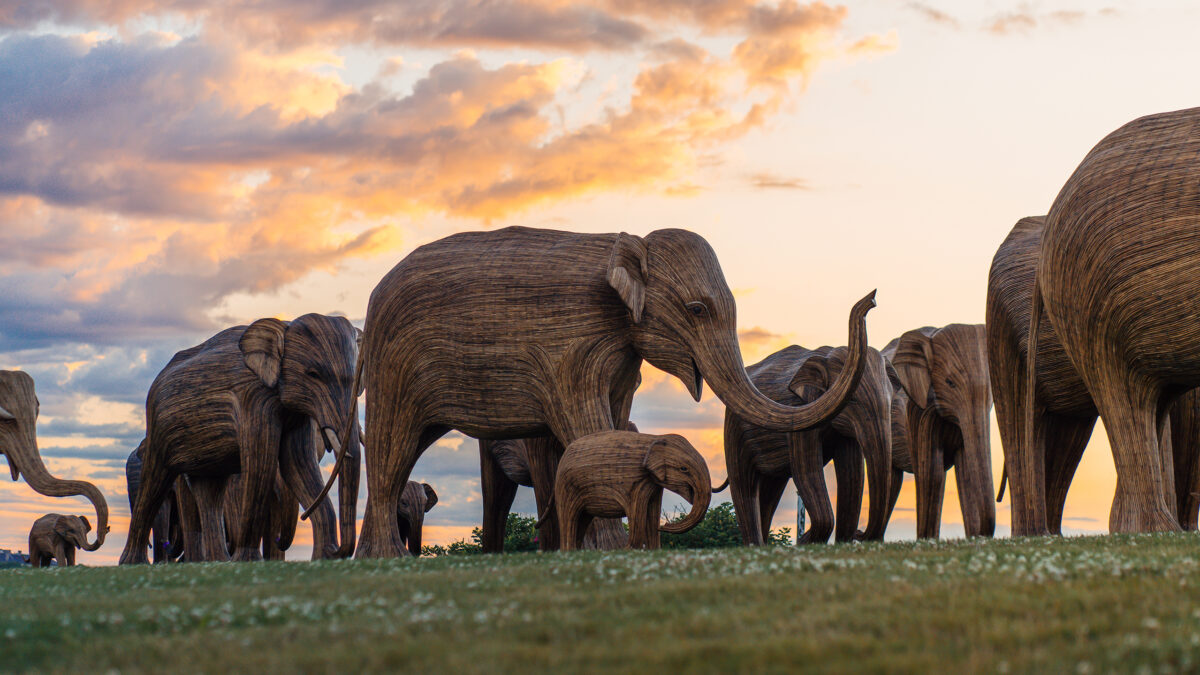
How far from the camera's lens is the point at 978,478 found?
18.1 m

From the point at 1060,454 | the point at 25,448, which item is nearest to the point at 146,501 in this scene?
the point at 25,448

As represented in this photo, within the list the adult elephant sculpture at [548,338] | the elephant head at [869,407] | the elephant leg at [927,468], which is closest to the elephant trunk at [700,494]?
the adult elephant sculpture at [548,338]

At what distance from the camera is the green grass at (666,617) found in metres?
5.49

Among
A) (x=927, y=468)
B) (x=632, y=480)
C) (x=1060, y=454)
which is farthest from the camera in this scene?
(x=927, y=468)

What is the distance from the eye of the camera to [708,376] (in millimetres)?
14328

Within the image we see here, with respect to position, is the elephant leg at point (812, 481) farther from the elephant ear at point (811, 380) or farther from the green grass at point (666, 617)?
the green grass at point (666, 617)

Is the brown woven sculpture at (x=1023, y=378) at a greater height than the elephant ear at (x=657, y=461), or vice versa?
the brown woven sculpture at (x=1023, y=378)

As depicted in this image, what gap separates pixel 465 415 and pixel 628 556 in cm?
563

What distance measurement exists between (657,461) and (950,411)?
26.8ft

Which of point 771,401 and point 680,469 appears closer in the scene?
point 680,469

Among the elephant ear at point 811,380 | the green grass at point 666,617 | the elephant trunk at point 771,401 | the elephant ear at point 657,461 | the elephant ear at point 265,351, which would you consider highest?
the elephant ear at point 265,351

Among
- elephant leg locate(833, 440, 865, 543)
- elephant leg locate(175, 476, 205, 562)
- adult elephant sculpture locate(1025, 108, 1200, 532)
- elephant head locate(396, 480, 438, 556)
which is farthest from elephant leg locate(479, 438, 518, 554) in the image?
adult elephant sculpture locate(1025, 108, 1200, 532)

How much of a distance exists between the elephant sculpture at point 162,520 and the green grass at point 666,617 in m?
17.7

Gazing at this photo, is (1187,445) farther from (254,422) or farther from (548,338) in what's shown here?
(254,422)
